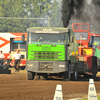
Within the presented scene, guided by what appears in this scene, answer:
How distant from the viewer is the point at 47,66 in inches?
602

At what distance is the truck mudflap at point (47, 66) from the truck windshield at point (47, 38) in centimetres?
109

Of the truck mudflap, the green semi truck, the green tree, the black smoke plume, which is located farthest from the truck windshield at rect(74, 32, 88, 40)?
the green tree

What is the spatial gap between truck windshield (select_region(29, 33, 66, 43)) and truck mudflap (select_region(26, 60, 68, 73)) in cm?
109

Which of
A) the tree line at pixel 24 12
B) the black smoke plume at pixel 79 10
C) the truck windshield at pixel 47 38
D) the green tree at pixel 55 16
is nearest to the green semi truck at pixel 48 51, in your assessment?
the truck windshield at pixel 47 38

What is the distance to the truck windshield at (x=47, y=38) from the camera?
15.4 meters

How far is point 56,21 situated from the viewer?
94.8 meters

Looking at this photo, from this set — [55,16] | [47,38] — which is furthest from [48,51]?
[55,16]

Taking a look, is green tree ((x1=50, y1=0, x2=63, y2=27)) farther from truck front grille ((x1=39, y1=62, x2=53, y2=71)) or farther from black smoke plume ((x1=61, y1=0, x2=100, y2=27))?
truck front grille ((x1=39, y1=62, x2=53, y2=71))

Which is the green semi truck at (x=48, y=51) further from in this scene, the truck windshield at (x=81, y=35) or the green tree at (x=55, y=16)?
the green tree at (x=55, y=16)

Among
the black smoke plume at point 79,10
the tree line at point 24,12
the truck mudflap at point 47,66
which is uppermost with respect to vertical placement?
the tree line at point 24,12

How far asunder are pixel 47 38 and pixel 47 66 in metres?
Result: 1.46

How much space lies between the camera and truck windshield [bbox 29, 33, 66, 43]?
50.6 ft

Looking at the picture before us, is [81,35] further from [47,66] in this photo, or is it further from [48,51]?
[47,66]

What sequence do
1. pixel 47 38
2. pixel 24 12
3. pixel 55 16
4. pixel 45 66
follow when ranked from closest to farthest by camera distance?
pixel 45 66
pixel 47 38
pixel 24 12
pixel 55 16
